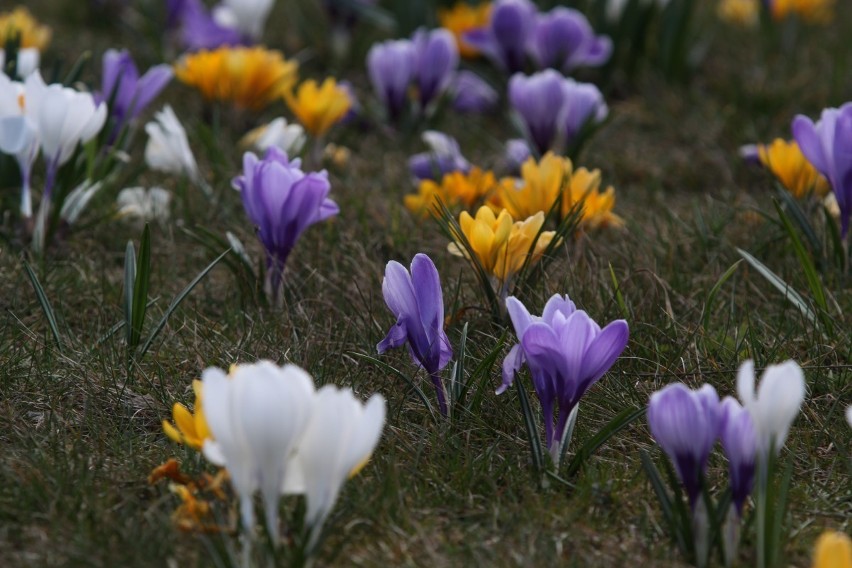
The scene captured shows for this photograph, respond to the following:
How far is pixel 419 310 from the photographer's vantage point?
5.37 feet

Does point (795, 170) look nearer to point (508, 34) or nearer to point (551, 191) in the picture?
point (551, 191)

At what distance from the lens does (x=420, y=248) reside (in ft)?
8.03

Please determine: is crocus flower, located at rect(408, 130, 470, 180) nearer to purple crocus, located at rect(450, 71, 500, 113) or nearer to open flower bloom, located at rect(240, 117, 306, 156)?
open flower bloom, located at rect(240, 117, 306, 156)

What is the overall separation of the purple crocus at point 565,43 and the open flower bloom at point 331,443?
2446mm

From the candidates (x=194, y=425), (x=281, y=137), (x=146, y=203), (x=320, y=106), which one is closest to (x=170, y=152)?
(x=146, y=203)

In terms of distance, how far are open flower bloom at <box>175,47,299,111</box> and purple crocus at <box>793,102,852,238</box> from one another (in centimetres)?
162

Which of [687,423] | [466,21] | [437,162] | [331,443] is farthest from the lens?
[466,21]

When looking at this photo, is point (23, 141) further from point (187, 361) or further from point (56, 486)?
point (56, 486)

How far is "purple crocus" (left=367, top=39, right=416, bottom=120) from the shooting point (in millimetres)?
3359

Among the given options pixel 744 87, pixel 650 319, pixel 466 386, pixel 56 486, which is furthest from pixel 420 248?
pixel 744 87

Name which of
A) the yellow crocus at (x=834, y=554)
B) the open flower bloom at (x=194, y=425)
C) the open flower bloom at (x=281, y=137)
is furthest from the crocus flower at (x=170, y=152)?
the yellow crocus at (x=834, y=554)

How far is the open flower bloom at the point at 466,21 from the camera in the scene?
4104 mm

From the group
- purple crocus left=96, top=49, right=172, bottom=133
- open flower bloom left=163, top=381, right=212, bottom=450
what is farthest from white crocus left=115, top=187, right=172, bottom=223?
open flower bloom left=163, top=381, right=212, bottom=450

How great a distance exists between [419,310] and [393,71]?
1.88m
